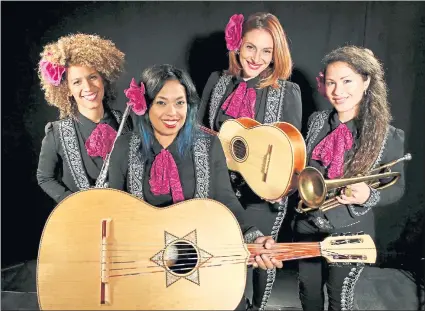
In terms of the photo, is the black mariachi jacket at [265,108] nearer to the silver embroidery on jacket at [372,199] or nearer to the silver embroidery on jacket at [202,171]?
the silver embroidery on jacket at [202,171]

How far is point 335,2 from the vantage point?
2275 mm

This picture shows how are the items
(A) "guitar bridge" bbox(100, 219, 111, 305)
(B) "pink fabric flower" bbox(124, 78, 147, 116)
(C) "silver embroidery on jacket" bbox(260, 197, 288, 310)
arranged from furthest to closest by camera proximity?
(C) "silver embroidery on jacket" bbox(260, 197, 288, 310)
(B) "pink fabric flower" bbox(124, 78, 147, 116)
(A) "guitar bridge" bbox(100, 219, 111, 305)

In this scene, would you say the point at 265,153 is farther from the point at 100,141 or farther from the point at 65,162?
the point at 65,162

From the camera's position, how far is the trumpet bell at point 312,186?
84.0 inches

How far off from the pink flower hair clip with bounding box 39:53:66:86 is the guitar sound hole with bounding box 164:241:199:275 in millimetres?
1101

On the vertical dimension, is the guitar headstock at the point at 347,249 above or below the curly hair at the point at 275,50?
below

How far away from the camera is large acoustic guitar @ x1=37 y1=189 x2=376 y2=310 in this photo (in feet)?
6.73

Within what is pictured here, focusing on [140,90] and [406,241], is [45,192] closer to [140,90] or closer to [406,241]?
[140,90]

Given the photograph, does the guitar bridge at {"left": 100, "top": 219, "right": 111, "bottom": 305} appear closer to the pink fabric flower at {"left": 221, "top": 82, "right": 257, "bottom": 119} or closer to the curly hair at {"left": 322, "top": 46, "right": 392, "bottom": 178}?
the pink fabric flower at {"left": 221, "top": 82, "right": 257, "bottom": 119}

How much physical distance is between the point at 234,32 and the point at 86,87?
853 millimetres

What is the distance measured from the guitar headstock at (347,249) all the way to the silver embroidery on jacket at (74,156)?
4.31ft

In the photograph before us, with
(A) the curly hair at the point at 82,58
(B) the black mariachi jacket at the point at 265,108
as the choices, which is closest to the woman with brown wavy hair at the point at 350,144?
(B) the black mariachi jacket at the point at 265,108

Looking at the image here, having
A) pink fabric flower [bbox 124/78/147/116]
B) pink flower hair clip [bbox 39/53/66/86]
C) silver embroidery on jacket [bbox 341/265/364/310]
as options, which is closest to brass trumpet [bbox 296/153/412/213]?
silver embroidery on jacket [bbox 341/265/364/310]

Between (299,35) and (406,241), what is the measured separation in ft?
4.14
